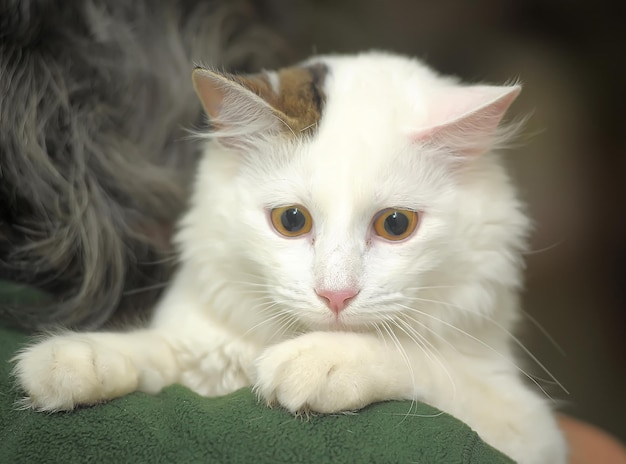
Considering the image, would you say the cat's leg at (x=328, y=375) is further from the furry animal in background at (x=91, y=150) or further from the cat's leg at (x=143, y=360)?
the furry animal in background at (x=91, y=150)

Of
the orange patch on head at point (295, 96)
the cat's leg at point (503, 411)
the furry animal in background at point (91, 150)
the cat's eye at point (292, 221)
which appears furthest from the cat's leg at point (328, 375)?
the furry animal in background at point (91, 150)

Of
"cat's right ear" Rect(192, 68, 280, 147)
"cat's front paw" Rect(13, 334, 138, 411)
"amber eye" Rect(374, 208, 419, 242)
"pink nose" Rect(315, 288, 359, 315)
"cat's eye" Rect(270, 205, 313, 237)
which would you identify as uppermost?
"cat's right ear" Rect(192, 68, 280, 147)

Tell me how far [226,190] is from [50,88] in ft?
1.59

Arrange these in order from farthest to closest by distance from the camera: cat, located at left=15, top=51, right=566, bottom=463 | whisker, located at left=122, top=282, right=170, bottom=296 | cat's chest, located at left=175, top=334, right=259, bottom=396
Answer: whisker, located at left=122, top=282, right=170, bottom=296 < cat's chest, located at left=175, top=334, right=259, bottom=396 < cat, located at left=15, top=51, right=566, bottom=463

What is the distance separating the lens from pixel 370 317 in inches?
43.1

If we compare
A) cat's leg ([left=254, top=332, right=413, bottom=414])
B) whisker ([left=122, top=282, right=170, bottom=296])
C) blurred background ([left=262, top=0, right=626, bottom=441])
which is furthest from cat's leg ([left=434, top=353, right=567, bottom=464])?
blurred background ([left=262, top=0, right=626, bottom=441])

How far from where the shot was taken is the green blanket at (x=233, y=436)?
3.06 feet

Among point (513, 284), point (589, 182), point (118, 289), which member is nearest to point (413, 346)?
point (513, 284)

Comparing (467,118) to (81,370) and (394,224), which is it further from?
(81,370)

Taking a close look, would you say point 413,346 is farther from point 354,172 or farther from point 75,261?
point 75,261

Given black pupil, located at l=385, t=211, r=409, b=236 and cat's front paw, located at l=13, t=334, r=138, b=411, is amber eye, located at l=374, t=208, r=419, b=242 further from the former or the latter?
cat's front paw, located at l=13, t=334, r=138, b=411

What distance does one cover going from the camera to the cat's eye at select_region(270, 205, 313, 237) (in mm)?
1170

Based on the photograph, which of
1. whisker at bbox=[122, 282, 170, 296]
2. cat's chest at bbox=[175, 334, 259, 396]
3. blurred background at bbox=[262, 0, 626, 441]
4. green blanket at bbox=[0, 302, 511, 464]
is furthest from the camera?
blurred background at bbox=[262, 0, 626, 441]

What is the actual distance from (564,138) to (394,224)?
1.71 meters
